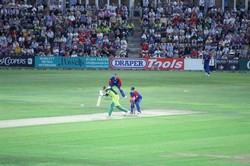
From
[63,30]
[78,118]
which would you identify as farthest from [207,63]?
[78,118]

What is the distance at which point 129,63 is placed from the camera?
2975 inches

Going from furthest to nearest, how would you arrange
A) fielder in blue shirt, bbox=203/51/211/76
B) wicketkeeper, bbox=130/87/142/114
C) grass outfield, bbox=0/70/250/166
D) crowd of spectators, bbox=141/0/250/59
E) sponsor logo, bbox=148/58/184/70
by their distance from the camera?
crowd of spectators, bbox=141/0/250/59 → sponsor logo, bbox=148/58/184/70 → fielder in blue shirt, bbox=203/51/211/76 → wicketkeeper, bbox=130/87/142/114 → grass outfield, bbox=0/70/250/166

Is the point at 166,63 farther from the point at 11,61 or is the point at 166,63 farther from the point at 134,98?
the point at 134,98

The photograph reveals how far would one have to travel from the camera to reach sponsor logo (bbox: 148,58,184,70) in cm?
7556

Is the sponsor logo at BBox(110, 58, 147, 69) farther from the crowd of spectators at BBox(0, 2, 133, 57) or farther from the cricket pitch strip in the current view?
the cricket pitch strip

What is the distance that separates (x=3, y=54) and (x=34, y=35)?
12.7ft

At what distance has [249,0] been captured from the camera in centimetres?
8588

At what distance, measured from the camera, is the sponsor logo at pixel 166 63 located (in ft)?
248

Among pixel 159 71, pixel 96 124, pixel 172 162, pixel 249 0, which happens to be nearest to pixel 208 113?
pixel 96 124

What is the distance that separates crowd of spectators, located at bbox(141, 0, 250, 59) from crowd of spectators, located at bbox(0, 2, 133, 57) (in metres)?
2.64

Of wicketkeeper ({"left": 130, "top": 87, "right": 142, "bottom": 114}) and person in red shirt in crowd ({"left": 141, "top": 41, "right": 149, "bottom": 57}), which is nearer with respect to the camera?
wicketkeeper ({"left": 130, "top": 87, "right": 142, "bottom": 114})

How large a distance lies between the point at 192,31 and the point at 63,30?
12.5 meters

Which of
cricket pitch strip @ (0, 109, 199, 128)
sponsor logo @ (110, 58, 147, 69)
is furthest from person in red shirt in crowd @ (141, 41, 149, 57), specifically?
cricket pitch strip @ (0, 109, 199, 128)

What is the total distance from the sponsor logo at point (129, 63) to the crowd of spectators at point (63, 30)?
0.91 metres
